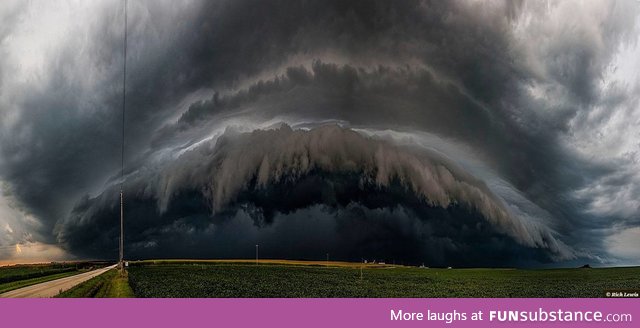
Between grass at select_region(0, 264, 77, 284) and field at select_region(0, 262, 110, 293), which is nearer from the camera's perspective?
field at select_region(0, 262, 110, 293)

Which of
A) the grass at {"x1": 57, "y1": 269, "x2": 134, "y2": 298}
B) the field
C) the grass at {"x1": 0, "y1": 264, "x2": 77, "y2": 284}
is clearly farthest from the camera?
the grass at {"x1": 0, "y1": 264, "x2": 77, "y2": 284}

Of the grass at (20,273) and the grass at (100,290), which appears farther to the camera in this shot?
the grass at (20,273)

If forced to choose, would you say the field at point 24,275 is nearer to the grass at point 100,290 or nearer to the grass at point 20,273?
the grass at point 20,273

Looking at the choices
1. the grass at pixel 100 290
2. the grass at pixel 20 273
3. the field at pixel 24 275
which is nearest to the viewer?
the grass at pixel 100 290

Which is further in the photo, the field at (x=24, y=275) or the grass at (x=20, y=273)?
the grass at (x=20, y=273)

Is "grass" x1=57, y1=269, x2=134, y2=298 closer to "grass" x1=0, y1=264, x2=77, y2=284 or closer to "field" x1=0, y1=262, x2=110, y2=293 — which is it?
"field" x1=0, y1=262, x2=110, y2=293

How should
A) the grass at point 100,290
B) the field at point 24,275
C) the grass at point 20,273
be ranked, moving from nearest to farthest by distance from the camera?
1. the grass at point 100,290
2. the field at point 24,275
3. the grass at point 20,273

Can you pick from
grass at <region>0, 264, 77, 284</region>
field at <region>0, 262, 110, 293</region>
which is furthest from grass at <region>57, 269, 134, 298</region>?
grass at <region>0, 264, 77, 284</region>

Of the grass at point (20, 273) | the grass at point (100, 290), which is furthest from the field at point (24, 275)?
the grass at point (100, 290)

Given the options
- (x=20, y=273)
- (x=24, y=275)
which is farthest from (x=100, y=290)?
(x=20, y=273)
